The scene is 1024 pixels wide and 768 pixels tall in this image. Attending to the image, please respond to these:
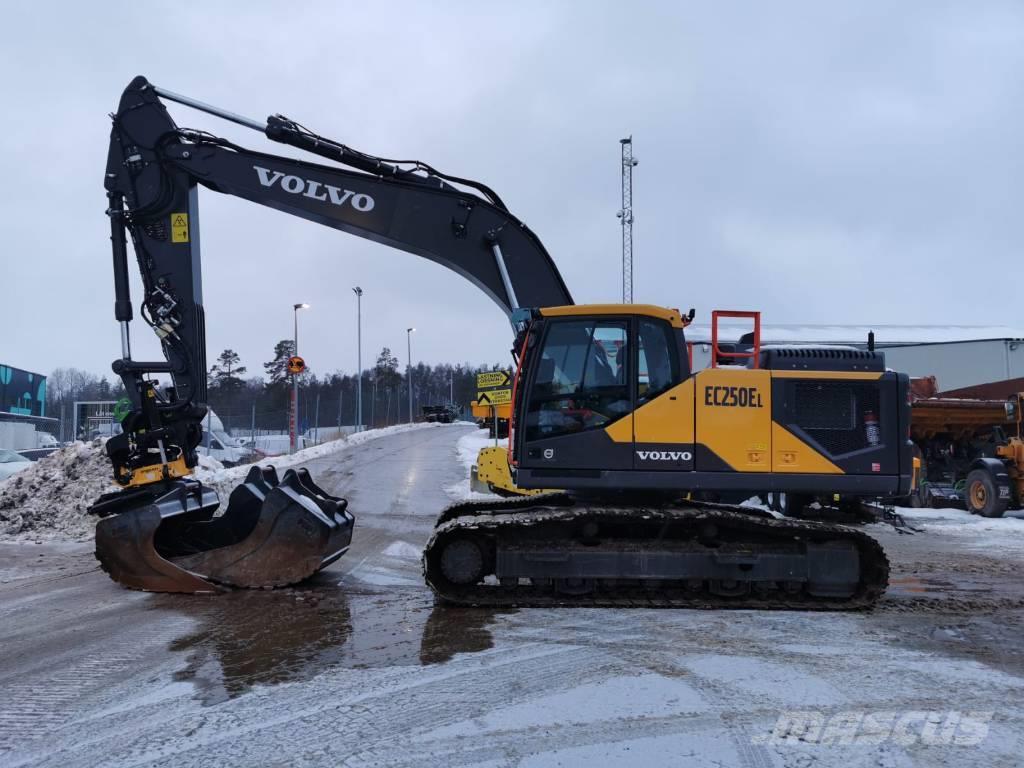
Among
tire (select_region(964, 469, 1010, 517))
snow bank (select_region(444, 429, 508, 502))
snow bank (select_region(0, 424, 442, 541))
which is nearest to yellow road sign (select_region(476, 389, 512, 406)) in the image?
snow bank (select_region(444, 429, 508, 502))

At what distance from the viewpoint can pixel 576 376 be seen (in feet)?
20.9

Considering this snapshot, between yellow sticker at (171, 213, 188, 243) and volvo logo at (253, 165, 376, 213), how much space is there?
0.88 meters

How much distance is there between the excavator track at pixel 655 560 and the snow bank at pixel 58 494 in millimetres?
6531

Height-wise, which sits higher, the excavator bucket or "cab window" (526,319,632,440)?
"cab window" (526,319,632,440)

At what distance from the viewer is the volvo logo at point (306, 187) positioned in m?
7.90

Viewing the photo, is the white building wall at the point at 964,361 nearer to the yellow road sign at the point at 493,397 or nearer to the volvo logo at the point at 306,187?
the yellow road sign at the point at 493,397

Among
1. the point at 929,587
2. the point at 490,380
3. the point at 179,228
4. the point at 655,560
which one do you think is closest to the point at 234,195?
the point at 179,228

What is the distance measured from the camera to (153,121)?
7746 mm

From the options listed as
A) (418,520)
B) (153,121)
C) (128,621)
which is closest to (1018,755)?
(128,621)

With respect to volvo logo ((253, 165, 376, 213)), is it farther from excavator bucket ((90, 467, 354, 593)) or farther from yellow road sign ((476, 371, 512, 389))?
yellow road sign ((476, 371, 512, 389))

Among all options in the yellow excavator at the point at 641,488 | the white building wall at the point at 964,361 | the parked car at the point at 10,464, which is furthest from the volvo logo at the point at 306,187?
the white building wall at the point at 964,361

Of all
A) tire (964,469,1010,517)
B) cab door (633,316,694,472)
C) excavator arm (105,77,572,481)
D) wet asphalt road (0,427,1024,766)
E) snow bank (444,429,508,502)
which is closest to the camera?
wet asphalt road (0,427,1024,766)

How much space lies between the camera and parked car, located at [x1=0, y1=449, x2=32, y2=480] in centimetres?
1683

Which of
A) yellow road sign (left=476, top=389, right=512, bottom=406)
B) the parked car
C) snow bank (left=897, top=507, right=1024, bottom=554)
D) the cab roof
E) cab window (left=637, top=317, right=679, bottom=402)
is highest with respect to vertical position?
the cab roof
